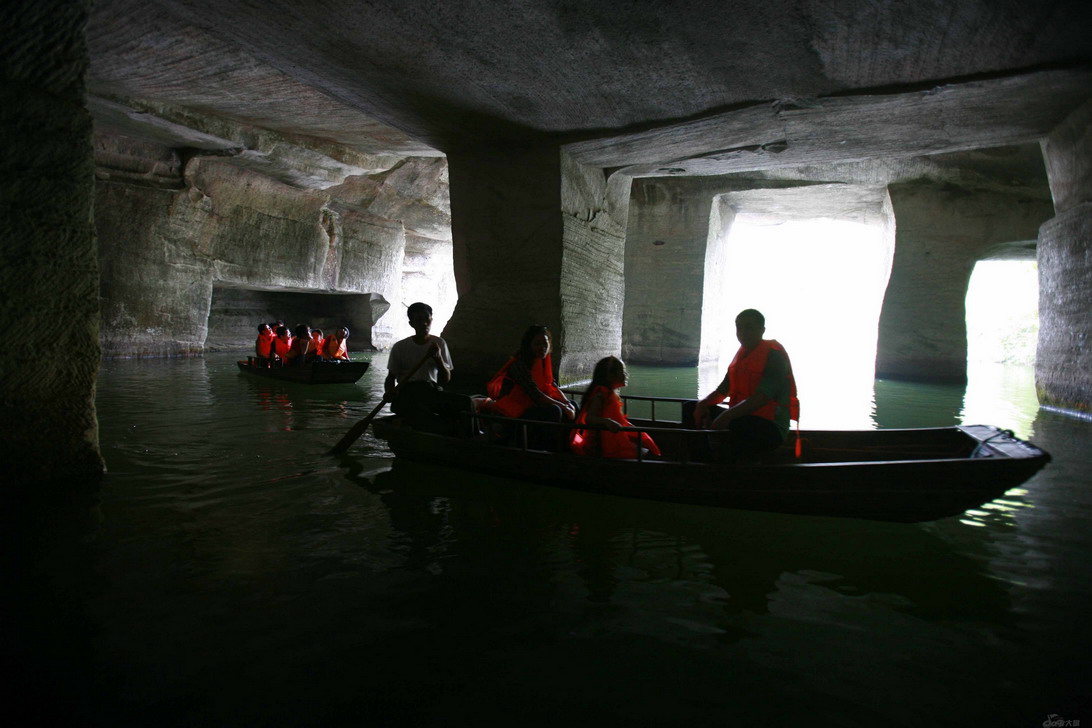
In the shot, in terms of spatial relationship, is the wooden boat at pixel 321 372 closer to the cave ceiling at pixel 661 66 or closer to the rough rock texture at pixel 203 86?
the rough rock texture at pixel 203 86

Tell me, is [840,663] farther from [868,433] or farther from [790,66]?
[790,66]

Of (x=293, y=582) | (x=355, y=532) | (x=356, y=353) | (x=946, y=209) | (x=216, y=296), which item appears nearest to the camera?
(x=293, y=582)

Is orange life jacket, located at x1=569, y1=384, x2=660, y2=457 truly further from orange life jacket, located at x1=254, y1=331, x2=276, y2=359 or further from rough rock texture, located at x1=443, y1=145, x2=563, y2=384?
orange life jacket, located at x1=254, y1=331, x2=276, y2=359

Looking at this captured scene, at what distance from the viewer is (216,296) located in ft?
69.7

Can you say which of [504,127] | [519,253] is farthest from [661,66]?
[519,253]

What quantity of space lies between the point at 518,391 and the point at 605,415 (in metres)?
0.91

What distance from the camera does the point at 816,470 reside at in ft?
13.0

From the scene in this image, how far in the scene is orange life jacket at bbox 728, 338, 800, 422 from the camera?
4312 mm

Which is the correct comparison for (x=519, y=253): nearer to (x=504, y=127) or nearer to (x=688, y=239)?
(x=504, y=127)

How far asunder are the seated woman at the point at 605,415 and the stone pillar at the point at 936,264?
522 inches

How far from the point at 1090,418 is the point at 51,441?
10.9m

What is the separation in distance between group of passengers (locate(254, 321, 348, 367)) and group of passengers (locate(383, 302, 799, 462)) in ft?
23.3

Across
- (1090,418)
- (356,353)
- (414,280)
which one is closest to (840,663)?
(1090,418)

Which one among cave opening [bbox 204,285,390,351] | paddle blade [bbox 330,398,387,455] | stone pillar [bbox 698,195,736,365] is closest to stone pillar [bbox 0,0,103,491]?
paddle blade [bbox 330,398,387,455]
